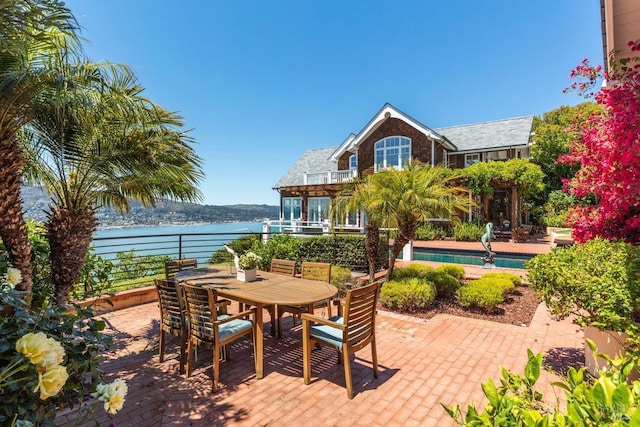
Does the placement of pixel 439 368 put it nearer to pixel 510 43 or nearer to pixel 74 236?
pixel 74 236

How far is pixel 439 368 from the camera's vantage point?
4.14 metres

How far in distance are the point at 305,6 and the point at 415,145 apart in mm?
11325

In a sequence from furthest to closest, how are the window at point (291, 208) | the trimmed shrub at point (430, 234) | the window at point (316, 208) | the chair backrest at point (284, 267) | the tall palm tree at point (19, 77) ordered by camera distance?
the window at point (291, 208), the window at point (316, 208), the trimmed shrub at point (430, 234), the chair backrest at point (284, 267), the tall palm tree at point (19, 77)

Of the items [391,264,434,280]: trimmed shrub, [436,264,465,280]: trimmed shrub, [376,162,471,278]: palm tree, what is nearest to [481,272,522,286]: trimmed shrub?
[436,264,465,280]: trimmed shrub

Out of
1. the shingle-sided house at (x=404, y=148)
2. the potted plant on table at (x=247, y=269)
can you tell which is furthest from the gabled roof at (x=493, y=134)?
the potted plant on table at (x=247, y=269)

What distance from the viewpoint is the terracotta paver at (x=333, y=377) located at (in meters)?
3.14

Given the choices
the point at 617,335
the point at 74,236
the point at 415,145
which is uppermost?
the point at 415,145

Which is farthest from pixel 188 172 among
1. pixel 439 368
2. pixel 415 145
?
pixel 415 145

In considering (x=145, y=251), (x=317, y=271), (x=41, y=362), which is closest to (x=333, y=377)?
(x=317, y=271)

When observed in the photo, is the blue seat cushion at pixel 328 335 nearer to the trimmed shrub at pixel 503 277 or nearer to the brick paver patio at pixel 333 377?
the brick paver patio at pixel 333 377

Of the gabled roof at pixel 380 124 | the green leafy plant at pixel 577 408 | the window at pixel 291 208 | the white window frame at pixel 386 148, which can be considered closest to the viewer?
the green leafy plant at pixel 577 408

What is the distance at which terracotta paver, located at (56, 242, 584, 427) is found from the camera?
124 inches

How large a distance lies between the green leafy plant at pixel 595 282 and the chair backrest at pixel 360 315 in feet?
6.85

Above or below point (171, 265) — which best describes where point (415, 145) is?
above
